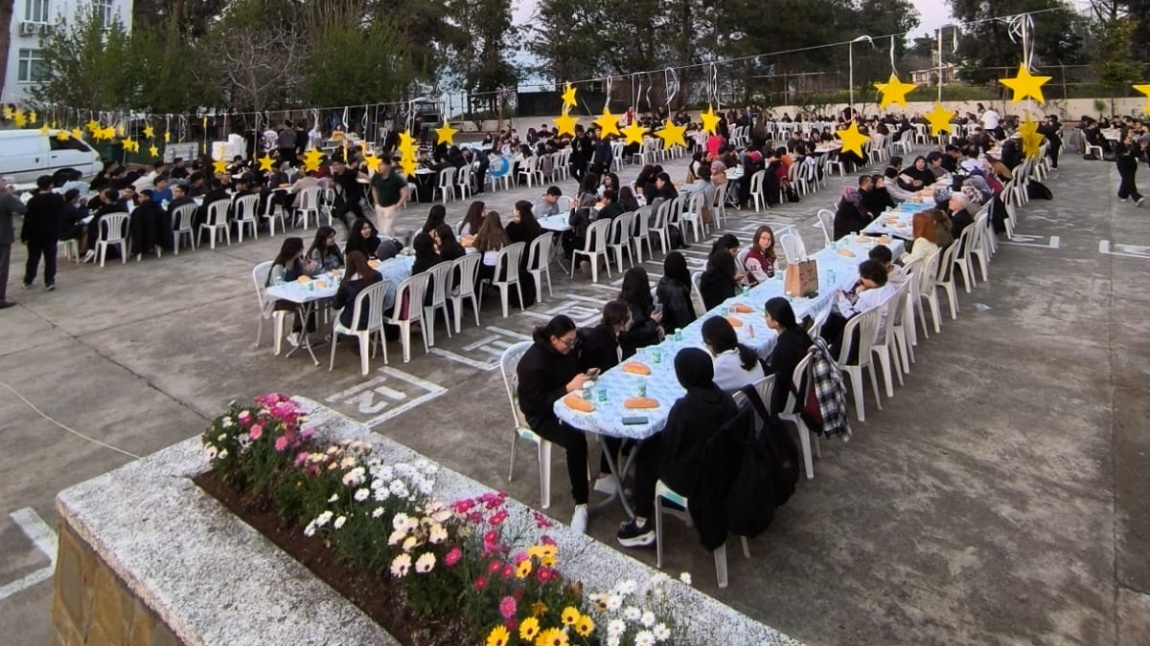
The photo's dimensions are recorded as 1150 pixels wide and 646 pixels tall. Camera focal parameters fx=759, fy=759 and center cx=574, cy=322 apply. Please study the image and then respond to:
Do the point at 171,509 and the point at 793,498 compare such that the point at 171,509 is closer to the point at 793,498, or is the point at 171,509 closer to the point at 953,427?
the point at 793,498

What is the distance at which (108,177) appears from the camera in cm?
1205

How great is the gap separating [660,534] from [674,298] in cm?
246

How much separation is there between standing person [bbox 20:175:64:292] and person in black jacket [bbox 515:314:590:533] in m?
7.36

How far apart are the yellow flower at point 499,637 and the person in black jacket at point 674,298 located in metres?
3.73

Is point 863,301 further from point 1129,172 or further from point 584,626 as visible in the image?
point 1129,172

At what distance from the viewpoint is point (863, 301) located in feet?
17.6

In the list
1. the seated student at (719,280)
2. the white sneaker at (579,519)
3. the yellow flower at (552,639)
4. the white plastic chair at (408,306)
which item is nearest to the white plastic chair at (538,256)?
the white plastic chair at (408,306)

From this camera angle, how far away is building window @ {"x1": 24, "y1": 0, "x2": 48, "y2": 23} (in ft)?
111

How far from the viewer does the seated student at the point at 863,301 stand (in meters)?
5.29

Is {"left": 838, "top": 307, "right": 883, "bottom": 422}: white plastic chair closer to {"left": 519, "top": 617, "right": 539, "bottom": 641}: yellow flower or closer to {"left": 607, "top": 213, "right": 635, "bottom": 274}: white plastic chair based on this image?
{"left": 519, "top": 617, "right": 539, "bottom": 641}: yellow flower

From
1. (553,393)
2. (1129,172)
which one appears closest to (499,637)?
(553,393)

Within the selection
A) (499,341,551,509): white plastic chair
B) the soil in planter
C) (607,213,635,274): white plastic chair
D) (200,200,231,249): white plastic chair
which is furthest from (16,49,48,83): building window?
the soil in planter

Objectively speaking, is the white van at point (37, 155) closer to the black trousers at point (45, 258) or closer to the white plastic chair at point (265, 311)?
the black trousers at point (45, 258)

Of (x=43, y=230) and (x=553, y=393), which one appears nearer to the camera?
(x=553, y=393)
